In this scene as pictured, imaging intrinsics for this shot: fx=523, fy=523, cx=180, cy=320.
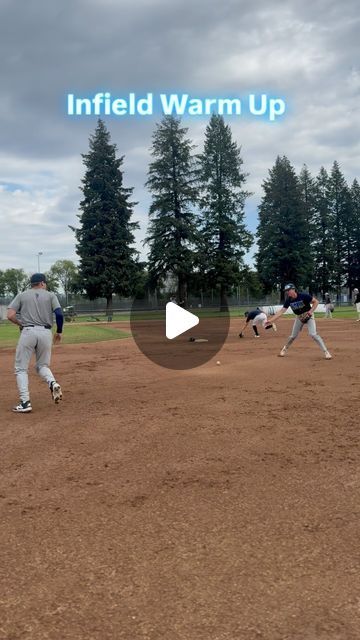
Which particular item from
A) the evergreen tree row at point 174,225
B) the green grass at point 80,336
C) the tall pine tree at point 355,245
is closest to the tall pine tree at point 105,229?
the evergreen tree row at point 174,225

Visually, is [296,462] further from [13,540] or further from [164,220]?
[164,220]

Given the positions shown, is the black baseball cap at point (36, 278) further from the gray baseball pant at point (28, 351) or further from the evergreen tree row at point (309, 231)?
the evergreen tree row at point (309, 231)

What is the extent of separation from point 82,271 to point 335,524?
184 feet

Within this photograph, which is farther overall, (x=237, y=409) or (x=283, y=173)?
(x=283, y=173)

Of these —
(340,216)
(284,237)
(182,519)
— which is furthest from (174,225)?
(182,519)

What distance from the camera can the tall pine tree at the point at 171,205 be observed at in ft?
188

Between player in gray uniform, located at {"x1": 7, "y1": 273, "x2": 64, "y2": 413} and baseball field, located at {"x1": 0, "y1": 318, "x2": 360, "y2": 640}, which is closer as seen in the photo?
baseball field, located at {"x1": 0, "y1": 318, "x2": 360, "y2": 640}

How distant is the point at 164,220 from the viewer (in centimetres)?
5747

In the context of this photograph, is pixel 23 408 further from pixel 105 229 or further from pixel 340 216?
pixel 340 216

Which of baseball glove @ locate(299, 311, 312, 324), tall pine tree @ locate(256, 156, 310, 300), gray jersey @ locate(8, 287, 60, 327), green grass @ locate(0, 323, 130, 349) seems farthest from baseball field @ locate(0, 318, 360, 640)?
tall pine tree @ locate(256, 156, 310, 300)

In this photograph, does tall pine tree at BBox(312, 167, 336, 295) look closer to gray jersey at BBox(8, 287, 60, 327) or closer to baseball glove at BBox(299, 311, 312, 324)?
baseball glove at BBox(299, 311, 312, 324)

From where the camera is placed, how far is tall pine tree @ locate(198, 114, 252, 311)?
59.9m

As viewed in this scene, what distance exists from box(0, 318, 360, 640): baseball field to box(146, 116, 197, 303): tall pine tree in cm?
4993

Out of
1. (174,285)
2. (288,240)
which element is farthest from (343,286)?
(174,285)
